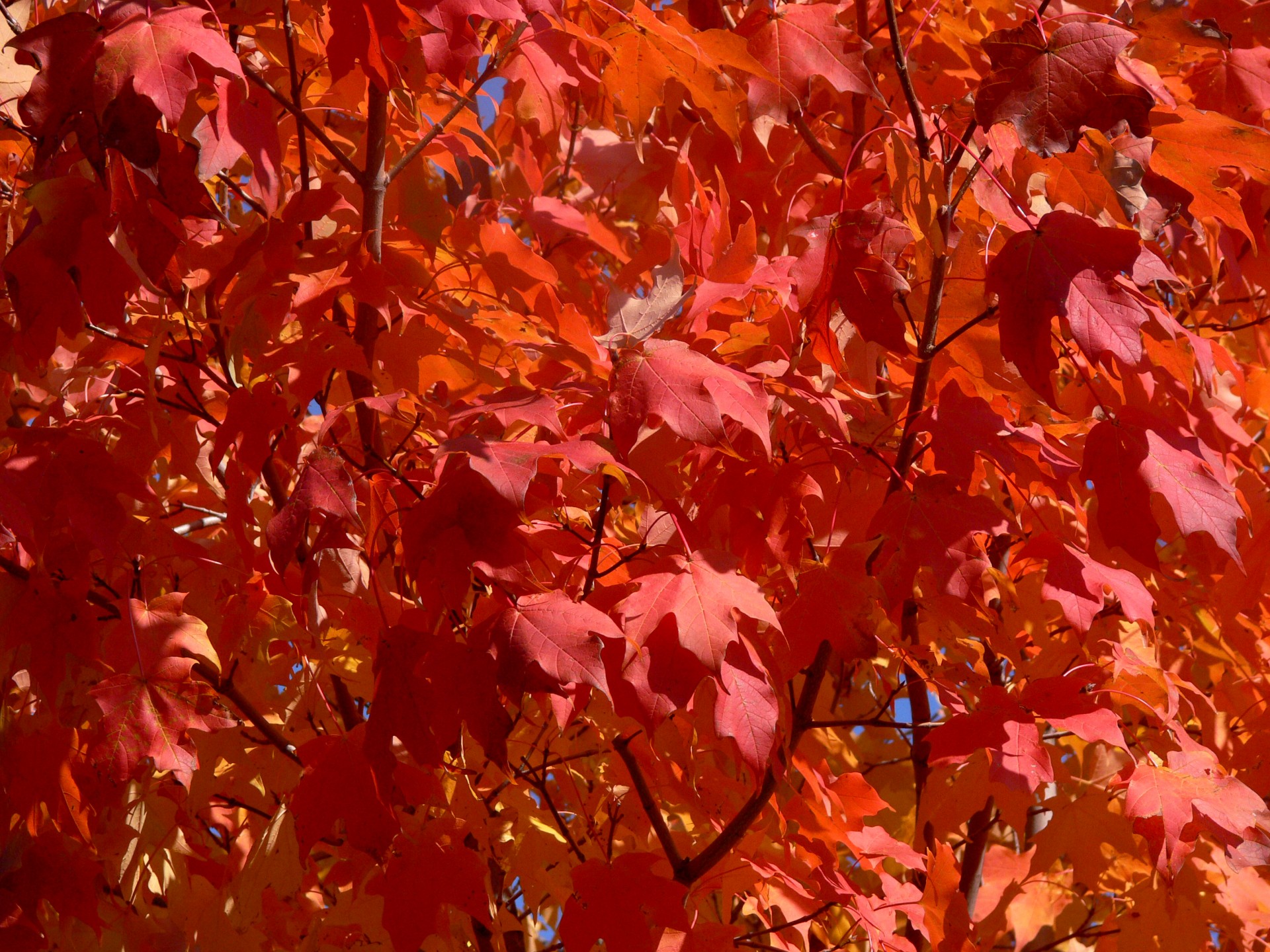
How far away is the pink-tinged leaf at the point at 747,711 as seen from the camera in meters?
1.15

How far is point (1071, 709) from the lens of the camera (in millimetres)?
1416

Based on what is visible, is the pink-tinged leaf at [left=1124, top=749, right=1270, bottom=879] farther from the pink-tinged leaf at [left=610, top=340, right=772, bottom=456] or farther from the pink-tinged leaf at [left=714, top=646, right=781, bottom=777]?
the pink-tinged leaf at [left=610, top=340, right=772, bottom=456]

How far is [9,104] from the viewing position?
174 centimetres

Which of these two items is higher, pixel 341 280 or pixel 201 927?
pixel 341 280

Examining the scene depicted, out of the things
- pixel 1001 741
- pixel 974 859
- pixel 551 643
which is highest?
pixel 551 643

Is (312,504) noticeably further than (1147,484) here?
No

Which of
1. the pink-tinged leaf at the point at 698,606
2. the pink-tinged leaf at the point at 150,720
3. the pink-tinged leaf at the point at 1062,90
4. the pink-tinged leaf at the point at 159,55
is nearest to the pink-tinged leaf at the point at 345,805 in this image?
the pink-tinged leaf at the point at 150,720

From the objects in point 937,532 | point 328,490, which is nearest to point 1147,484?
point 937,532

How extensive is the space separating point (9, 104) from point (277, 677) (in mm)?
1002

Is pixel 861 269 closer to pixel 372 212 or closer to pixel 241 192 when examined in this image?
pixel 372 212

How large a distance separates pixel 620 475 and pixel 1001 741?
588 millimetres

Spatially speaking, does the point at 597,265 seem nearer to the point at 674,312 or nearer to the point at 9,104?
the point at 9,104

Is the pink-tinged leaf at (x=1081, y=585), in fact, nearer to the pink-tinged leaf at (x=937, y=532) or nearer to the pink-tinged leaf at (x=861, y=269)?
the pink-tinged leaf at (x=937, y=532)

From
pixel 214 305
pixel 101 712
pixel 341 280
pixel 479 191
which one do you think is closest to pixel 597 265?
pixel 479 191
